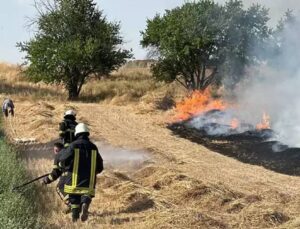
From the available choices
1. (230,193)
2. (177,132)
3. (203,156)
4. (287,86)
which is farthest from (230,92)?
(230,193)

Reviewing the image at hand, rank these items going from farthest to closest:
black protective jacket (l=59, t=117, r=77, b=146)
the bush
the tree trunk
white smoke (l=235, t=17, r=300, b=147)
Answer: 1. the tree trunk
2. white smoke (l=235, t=17, r=300, b=147)
3. black protective jacket (l=59, t=117, r=77, b=146)
4. the bush

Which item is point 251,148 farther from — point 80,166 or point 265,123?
point 80,166

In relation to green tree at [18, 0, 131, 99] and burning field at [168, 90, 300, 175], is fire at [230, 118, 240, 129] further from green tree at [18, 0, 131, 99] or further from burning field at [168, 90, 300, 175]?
green tree at [18, 0, 131, 99]

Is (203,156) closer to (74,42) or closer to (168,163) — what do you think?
(168,163)

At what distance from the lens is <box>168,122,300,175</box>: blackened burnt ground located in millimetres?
14977

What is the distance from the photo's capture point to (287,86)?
2502 cm

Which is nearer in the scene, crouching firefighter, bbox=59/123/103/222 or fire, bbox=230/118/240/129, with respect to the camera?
crouching firefighter, bbox=59/123/103/222

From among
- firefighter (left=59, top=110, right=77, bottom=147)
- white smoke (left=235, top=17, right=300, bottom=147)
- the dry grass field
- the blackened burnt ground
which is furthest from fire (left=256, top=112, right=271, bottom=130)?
firefighter (left=59, top=110, right=77, bottom=147)

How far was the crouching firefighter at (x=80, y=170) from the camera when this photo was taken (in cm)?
796

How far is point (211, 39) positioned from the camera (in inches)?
1150

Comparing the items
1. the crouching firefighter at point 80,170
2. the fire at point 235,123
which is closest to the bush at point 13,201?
the crouching firefighter at point 80,170

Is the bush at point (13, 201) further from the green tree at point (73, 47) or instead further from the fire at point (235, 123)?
the green tree at point (73, 47)

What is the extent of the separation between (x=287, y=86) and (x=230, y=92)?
6.27 m

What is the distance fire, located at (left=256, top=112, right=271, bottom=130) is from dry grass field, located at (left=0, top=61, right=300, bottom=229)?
3973 mm
